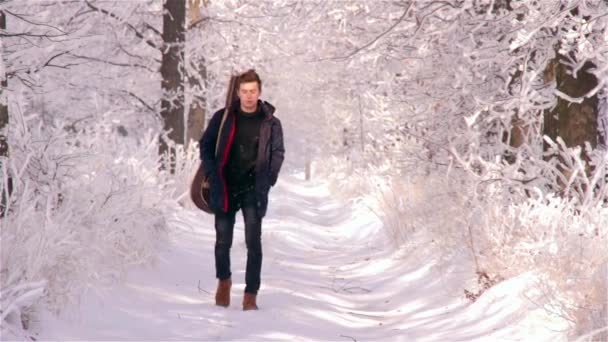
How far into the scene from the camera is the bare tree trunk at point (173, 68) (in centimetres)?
1312

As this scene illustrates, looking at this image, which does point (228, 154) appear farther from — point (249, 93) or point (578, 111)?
point (578, 111)

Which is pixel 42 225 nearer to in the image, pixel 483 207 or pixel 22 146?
pixel 22 146

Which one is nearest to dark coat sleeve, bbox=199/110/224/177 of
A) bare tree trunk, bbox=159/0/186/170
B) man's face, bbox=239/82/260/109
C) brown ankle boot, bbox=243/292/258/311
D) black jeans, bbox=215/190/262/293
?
man's face, bbox=239/82/260/109

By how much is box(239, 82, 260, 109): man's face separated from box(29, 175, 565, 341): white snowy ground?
1.75 meters

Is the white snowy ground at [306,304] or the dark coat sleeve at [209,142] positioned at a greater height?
the dark coat sleeve at [209,142]

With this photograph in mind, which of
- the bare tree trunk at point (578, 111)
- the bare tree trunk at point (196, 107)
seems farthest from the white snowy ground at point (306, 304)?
the bare tree trunk at point (196, 107)

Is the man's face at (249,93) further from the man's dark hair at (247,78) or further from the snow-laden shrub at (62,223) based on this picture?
the snow-laden shrub at (62,223)

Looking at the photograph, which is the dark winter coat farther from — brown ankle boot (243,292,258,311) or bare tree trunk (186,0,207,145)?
bare tree trunk (186,0,207,145)

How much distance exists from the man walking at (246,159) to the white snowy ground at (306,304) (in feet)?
2.03

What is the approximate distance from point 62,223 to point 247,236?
1.81 m

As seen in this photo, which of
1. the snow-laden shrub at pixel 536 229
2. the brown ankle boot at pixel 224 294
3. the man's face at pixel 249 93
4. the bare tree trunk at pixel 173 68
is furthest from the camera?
the bare tree trunk at pixel 173 68

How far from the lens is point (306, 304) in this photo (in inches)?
274

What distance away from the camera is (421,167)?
1094cm

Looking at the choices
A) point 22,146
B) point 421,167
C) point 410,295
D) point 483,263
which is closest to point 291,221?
point 421,167
